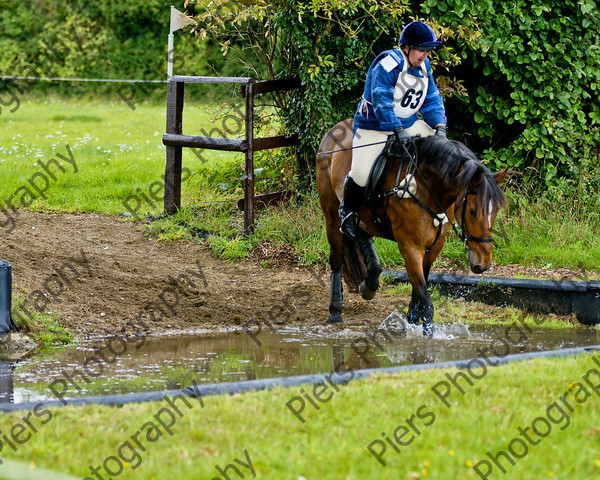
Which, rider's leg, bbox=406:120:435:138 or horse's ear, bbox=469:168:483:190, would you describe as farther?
rider's leg, bbox=406:120:435:138

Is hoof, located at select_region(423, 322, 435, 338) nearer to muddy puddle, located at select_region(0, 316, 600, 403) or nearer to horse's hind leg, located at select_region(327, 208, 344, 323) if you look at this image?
muddy puddle, located at select_region(0, 316, 600, 403)

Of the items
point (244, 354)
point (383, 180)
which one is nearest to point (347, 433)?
point (244, 354)

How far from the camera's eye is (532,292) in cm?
834

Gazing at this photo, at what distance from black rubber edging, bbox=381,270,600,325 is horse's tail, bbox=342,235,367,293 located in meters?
0.98

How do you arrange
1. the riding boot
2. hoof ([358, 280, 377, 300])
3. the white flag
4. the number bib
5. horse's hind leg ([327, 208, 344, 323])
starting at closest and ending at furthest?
the number bib
the riding boot
hoof ([358, 280, 377, 300])
horse's hind leg ([327, 208, 344, 323])
the white flag

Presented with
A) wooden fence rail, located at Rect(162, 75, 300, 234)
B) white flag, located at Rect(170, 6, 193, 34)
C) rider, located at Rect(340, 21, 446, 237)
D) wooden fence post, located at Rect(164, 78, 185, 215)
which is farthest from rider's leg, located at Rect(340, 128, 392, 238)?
white flag, located at Rect(170, 6, 193, 34)

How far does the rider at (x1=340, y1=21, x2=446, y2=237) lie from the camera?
7.09 metres

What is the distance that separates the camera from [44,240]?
934 cm

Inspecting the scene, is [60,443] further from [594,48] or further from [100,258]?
[594,48]

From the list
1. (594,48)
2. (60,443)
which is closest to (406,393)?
(60,443)

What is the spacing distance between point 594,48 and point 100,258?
22.3 feet

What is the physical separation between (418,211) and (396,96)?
1.07 metres

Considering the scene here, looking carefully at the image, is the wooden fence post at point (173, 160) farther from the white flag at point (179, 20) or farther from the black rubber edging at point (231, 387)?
the black rubber edging at point (231, 387)
